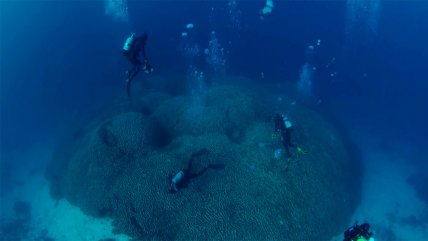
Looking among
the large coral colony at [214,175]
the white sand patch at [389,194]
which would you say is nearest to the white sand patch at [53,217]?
the large coral colony at [214,175]

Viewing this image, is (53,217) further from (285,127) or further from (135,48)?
(285,127)

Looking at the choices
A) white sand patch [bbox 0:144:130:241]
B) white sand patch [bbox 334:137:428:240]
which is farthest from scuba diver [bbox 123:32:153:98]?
white sand patch [bbox 334:137:428:240]

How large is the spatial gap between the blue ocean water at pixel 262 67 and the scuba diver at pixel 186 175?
10.4 meters

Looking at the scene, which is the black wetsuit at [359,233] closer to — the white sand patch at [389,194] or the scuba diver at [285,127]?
the scuba diver at [285,127]

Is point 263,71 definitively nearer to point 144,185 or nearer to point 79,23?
point 144,185

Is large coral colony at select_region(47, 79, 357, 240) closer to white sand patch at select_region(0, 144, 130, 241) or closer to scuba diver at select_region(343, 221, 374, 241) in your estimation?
white sand patch at select_region(0, 144, 130, 241)

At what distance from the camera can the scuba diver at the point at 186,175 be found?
38.2ft

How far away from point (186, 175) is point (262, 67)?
24.6 metres

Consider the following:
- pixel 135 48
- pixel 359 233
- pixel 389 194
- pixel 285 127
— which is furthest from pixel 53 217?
pixel 389 194

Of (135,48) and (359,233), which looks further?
(135,48)

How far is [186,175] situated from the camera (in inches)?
479

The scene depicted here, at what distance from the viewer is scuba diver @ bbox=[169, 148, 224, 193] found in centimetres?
1166

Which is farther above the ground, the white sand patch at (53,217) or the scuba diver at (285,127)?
the scuba diver at (285,127)

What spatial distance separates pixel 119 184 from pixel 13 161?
2381cm
